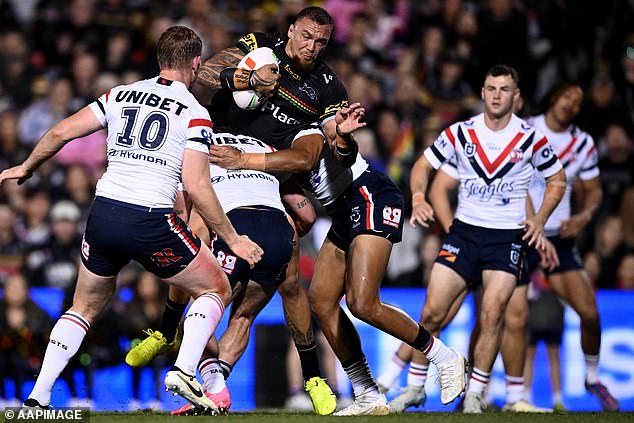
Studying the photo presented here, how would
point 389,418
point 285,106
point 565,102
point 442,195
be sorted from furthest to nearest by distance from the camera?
1. point 565,102
2. point 442,195
3. point 285,106
4. point 389,418

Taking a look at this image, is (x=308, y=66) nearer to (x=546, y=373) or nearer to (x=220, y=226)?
(x=220, y=226)

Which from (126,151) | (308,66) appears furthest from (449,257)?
(126,151)

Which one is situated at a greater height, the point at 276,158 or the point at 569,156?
the point at 569,156

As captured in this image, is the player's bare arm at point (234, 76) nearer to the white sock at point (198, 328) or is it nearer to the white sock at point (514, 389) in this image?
the white sock at point (198, 328)

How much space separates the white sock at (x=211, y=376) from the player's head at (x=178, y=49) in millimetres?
2091

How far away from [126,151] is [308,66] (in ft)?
6.45

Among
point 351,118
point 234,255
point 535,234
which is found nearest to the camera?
point 234,255

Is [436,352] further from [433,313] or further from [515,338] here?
[515,338]

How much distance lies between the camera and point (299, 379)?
36.9ft

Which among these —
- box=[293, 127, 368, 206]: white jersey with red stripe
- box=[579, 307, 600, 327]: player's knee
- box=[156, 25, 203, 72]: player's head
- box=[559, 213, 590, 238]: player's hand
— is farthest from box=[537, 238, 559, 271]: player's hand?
box=[156, 25, 203, 72]: player's head

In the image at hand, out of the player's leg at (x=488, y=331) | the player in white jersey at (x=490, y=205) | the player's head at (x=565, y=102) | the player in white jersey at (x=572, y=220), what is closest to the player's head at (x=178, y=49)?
the player in white jersey at (x=490, y=205)

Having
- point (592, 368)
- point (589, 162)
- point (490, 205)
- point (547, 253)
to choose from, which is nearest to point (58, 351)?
point (490, 205)

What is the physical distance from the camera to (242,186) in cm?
783

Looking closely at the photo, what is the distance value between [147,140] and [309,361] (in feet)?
7.93
